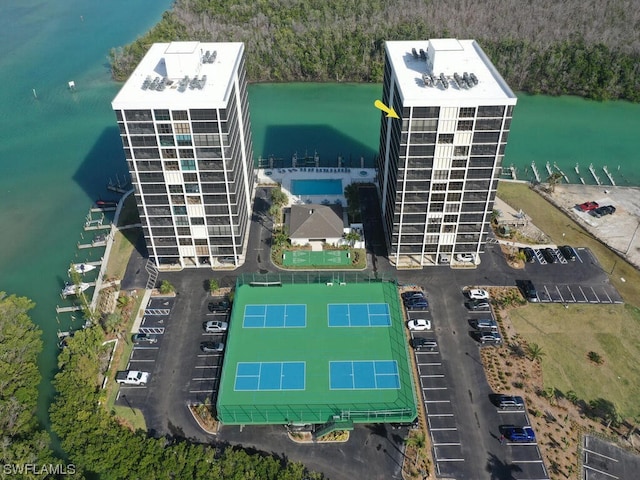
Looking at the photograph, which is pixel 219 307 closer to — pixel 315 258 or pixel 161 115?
pixel 315 258

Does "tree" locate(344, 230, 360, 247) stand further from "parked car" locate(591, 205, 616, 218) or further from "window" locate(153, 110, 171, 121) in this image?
"parked car" locate(591, 205, 616, 218)

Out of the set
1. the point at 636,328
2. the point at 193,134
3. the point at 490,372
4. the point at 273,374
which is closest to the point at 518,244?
the point at 636,328

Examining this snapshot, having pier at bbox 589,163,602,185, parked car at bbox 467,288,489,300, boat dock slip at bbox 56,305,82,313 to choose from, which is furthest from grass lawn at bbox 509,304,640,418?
Answer: boat dock slip at bbox 56,305,82,313

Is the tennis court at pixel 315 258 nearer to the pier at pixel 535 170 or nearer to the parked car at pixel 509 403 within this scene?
the parked car at pixel 509 403

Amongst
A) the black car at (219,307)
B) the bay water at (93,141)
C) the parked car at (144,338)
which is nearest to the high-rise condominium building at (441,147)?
the black car at (219,307)

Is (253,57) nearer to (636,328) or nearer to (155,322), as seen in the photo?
(155,322)

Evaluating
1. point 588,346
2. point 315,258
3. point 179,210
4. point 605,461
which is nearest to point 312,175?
point 315,258
